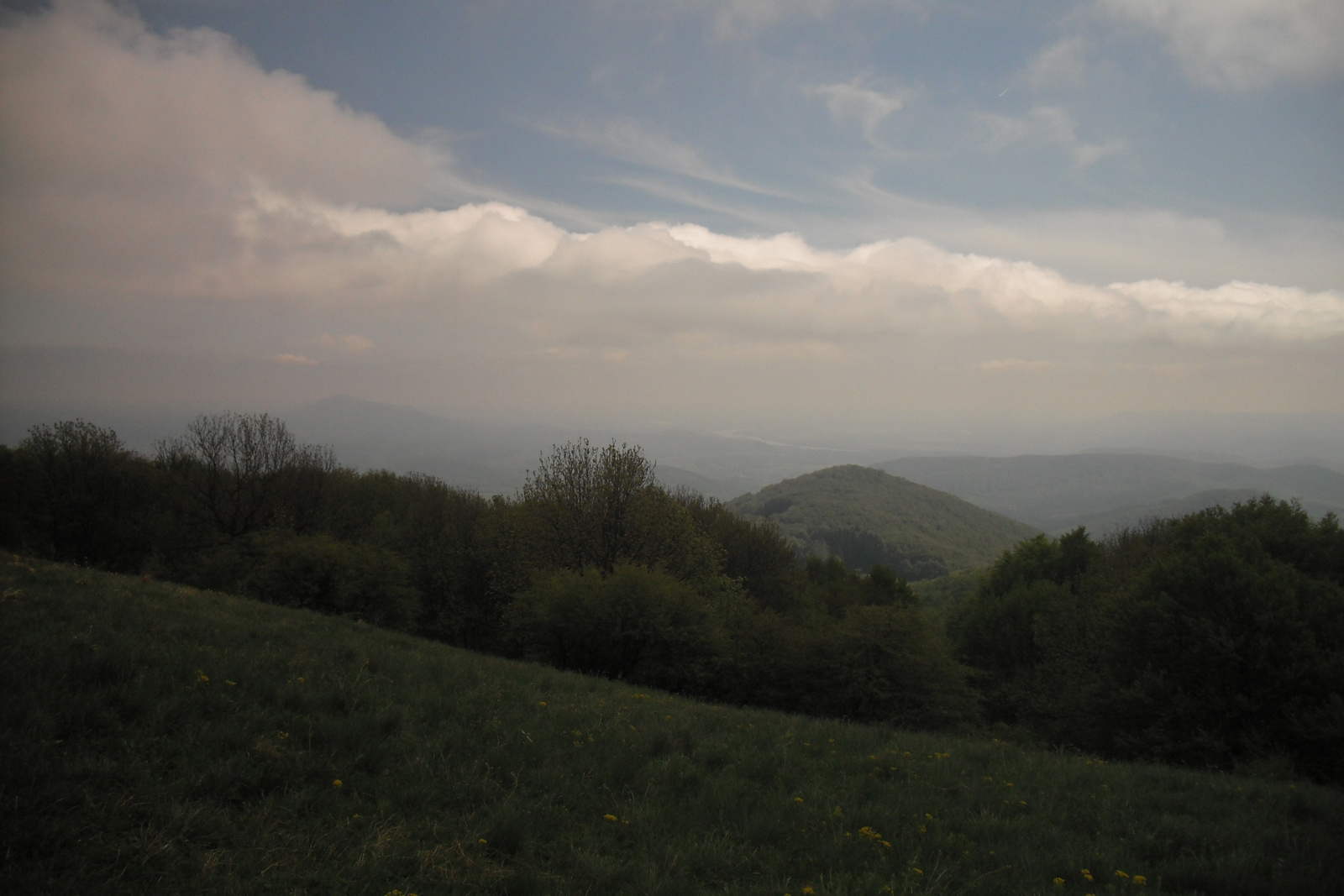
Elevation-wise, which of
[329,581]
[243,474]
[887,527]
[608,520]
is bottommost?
[887,527]

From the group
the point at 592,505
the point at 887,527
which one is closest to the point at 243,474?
the point at 592,505

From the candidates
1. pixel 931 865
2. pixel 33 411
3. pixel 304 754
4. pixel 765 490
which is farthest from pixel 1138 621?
pixel 765 490

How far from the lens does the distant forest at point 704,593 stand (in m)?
18.6

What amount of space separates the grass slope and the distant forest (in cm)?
936

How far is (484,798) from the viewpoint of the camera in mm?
5766

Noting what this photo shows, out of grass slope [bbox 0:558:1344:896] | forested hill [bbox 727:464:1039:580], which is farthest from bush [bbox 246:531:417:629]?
forested hill [bbox 727:464:1039:580]

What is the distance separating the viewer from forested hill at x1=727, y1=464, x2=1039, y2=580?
470 ft

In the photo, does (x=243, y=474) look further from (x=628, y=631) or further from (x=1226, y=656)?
(x=1226, y=656)

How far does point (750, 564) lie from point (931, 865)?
43118 millimetres

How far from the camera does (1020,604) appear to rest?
44.9 metres

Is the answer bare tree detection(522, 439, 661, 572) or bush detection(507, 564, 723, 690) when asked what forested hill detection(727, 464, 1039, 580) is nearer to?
bare tree detection(522, 439, 661, 572)

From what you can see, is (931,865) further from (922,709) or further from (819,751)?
(922,709)

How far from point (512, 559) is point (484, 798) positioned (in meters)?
26.9

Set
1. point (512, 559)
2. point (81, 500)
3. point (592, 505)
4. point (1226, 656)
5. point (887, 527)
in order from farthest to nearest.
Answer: point (887, 527) → point (81, 500) → point (512, 559) → point (592, 505) → point (1226, 656)
